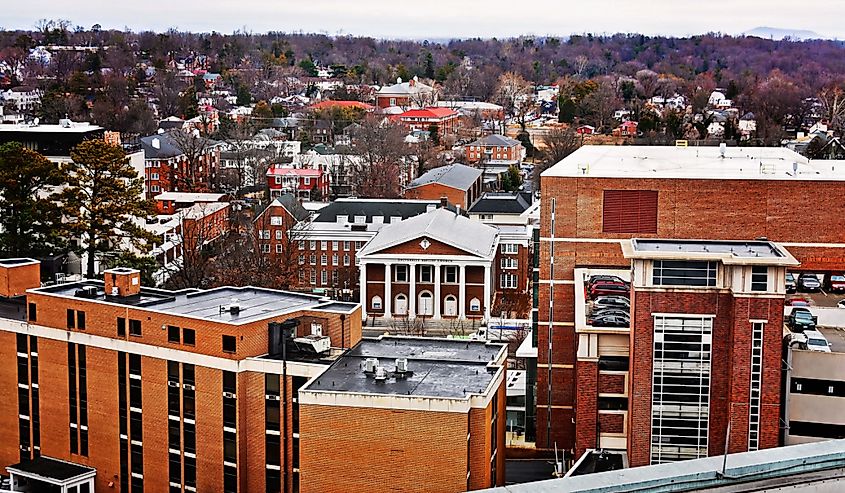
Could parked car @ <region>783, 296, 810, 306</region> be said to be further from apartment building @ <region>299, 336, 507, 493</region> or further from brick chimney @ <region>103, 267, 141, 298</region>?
brick chimney @ <region>103, 267, 141, 298</region>

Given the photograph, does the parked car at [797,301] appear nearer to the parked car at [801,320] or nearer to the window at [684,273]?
the parked car at [801,320]

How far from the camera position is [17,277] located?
84.0 feet

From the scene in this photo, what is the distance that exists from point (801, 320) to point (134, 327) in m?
12.8

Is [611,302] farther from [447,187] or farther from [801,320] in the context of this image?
[447,187]

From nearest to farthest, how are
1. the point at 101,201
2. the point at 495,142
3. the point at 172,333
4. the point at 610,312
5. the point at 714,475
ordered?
1. the point at 714,475
2. the point at 172,333
3. the point at 610,312
4. the point at 101,201
5. the point at 495,142

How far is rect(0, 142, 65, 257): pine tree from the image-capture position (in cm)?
3319

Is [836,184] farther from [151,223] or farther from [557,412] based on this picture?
[151,223]

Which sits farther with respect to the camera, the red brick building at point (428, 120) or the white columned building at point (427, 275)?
the red brick building at point (428, 120)

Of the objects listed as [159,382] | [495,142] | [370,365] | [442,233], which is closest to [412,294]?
[442,233]

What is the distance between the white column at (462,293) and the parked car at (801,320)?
17.5 m

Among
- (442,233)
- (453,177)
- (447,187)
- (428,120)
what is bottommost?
(442,233)

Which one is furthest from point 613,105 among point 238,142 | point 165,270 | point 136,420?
point 136,420

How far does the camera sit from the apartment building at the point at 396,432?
18.4m

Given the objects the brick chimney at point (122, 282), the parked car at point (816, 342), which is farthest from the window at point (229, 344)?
the parked car at point (816, 342)
